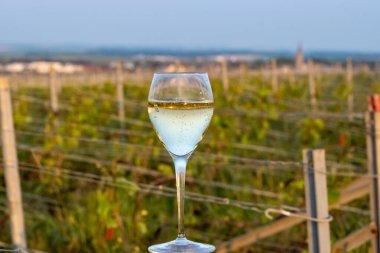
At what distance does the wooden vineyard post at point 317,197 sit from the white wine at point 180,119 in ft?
3.35

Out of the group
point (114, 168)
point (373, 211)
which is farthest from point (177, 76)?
point (114, 168)

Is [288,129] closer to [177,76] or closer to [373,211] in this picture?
[373,211]

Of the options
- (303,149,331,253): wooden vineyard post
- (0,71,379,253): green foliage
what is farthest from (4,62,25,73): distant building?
(303,149,331,253): wooden vineyard post

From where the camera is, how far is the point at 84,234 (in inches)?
235

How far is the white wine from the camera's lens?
6.74 ft

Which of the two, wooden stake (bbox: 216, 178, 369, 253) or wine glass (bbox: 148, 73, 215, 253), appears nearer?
wine glass (bbox: 148, 73, 215, 253)

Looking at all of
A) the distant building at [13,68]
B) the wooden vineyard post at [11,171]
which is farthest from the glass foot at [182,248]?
the distant building at [13,68]

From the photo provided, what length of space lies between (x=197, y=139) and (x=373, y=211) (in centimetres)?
199

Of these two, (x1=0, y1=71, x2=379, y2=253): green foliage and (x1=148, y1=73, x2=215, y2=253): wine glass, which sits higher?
(x1=148, y1=73, x2=215, y2=253): wine glass

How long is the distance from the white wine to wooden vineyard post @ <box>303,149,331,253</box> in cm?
102

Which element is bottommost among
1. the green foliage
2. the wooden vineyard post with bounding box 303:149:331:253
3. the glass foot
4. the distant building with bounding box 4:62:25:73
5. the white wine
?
the distant building with bounding box 4:62:25:73

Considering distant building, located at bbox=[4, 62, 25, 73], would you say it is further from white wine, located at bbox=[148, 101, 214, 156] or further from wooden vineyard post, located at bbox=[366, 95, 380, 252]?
white wine, located at bbox=[148, 101, 214, 156]

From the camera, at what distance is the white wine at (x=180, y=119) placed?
205 centimetres

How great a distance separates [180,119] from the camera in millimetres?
2062
